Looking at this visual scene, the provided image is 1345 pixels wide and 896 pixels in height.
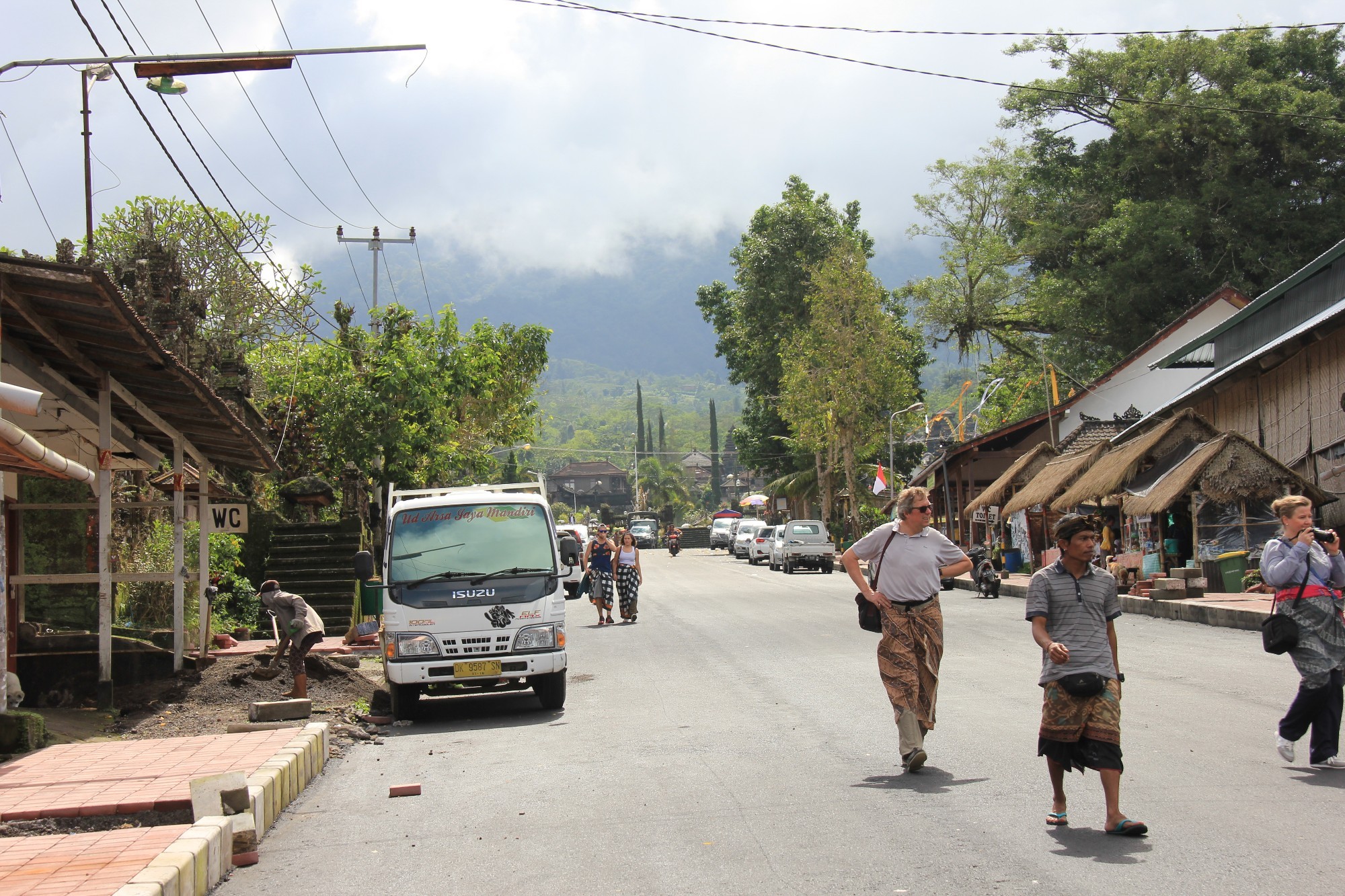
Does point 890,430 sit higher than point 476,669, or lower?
higher

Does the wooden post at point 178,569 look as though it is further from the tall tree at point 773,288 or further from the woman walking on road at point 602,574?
the tall tree at point 773,288

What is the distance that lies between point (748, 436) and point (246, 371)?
1740 inches

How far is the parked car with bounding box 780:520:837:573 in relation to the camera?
136 feet

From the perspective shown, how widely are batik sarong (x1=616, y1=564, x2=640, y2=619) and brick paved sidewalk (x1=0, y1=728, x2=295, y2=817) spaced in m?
12.9

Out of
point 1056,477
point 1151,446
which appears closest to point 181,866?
point 1151,446

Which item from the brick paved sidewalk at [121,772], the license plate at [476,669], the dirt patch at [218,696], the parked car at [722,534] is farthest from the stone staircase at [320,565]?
the parked car at [722,534]

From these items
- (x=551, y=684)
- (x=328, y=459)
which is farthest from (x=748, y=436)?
(x=551, y=684)

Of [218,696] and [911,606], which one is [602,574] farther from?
A: [911,606]

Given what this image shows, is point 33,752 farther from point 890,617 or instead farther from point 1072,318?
point 1072,318

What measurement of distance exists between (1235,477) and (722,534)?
50769mm

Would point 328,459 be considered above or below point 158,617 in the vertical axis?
above

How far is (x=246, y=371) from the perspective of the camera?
23703 millimetres

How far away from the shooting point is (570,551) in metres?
12.3

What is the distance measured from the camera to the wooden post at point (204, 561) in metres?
13.6
